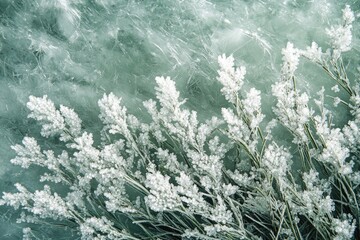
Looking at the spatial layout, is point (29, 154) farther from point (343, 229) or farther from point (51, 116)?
point (343, 229)

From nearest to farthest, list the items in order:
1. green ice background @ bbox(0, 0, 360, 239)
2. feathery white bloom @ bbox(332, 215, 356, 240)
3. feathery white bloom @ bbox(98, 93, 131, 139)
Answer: feathery white bloom @ bbox(332, 215, 356, 240) → feathery white bloom @ bbox(98, 93, 131, 139) → green ice background @ bbox(0, 0, 360, 239)

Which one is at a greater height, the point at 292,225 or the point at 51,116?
the point at 51,116

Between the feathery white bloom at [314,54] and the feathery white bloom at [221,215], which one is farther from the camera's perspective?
the feathery white bloom at [314,54]

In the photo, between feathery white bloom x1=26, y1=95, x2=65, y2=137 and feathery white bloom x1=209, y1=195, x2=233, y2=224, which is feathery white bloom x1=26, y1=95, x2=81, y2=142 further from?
feathery white bloom x1=209, y1=195, x2=233, y2=224

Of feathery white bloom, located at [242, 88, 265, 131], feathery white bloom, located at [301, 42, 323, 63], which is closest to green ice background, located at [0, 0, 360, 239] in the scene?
feathery white bloom, located at [301, 42, 323, 63]

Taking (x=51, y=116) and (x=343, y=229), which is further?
(x=51, y=116)

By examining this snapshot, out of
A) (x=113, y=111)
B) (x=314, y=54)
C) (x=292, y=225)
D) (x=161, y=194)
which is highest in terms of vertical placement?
(x=314, y=54)

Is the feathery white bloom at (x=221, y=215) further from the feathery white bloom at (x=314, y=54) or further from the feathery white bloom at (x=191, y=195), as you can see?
the feathery white bloom at (x=314, y=54)

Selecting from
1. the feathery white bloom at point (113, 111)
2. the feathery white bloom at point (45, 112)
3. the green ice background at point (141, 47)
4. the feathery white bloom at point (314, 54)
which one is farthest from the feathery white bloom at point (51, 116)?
the feathery white bloom at point (314, 54)

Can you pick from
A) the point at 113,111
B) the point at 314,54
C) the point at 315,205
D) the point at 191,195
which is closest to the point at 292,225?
the point at 315,205

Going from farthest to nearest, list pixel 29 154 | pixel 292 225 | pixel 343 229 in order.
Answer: pixel 29 154 → pixel 292 225 → pixel 343 229
